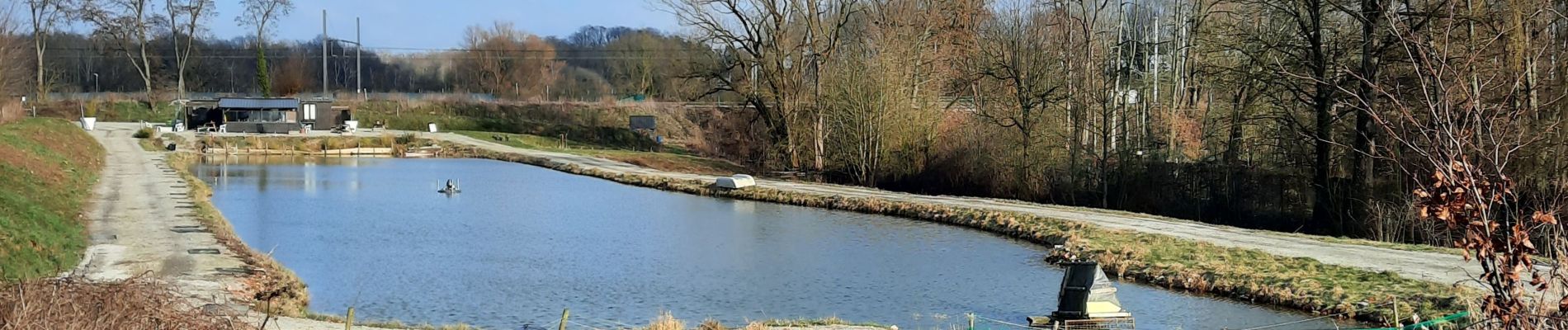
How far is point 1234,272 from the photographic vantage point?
1814 cm

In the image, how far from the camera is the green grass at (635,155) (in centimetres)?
5161

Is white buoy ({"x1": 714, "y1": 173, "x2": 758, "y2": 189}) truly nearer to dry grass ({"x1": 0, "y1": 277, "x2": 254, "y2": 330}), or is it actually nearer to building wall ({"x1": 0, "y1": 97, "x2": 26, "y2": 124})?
building wall ({"x1": 0, "y1": 97, "x2": 26, "y2": 124})

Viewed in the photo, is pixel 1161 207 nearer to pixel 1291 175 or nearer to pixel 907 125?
pixel 1291 175

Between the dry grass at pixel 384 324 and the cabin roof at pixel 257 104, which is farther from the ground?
the cabin roof at pixel 257 104

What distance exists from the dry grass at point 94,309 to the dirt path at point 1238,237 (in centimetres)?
794

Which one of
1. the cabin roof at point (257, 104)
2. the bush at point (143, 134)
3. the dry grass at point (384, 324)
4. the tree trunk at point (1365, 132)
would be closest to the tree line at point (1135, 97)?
the tree trunk at point (1365, 132)

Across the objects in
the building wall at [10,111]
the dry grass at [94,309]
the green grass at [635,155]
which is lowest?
the dry grass at [94,309]

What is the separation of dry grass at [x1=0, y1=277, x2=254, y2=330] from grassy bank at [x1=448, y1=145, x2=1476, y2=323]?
373 inches

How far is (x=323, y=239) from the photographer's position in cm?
2536

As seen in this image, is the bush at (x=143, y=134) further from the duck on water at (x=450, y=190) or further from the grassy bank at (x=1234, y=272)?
the grassy bank at (x=1234, y=272)

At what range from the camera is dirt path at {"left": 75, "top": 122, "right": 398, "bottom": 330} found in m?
15.1

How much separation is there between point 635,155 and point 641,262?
36.2m

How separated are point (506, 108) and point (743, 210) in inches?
1991

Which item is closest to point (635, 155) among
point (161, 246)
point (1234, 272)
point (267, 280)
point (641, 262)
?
point (641, 262)
